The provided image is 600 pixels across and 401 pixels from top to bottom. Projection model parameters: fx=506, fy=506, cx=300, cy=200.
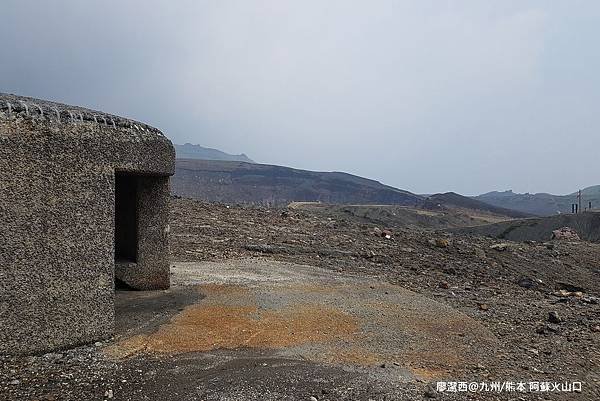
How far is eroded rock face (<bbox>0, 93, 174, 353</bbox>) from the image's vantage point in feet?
16.4

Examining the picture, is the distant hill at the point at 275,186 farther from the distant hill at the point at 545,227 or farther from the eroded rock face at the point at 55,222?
the eroded rock face at the point at 55,222

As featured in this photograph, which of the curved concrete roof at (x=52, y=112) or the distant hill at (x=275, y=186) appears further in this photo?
the distant hill at (x=275, y=186)

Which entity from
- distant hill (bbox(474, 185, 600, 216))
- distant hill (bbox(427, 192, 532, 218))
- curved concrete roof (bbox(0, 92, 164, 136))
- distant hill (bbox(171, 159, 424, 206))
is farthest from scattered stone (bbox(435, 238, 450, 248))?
distant hill (bbox(474, 185, 600, 216))

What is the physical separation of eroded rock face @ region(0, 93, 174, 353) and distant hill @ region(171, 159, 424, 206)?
203 feet

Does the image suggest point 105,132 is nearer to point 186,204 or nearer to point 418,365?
point 418,365

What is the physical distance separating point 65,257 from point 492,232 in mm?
29575

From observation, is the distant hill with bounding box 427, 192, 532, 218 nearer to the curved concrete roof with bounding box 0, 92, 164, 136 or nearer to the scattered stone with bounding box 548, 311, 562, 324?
the scattered stone with bounding box 548, 311, 562, 324

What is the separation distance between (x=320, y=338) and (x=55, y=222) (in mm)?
3195

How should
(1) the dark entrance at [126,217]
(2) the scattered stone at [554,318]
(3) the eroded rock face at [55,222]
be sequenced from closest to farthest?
(3) the eroded rock face at [55,222], (2) the scattered stone at [554,318], (1) the dark entrance at [126,217]

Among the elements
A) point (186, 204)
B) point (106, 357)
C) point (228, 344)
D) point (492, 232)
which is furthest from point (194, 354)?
point (492, 232)

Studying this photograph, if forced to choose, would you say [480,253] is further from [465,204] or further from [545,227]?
[465,204]

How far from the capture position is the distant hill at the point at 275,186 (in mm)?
71062

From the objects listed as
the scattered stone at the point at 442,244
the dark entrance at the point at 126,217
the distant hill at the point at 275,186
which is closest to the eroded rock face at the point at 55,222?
the dark entrance at the point at 126,217

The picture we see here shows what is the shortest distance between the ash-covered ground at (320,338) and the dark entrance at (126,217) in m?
0.91
